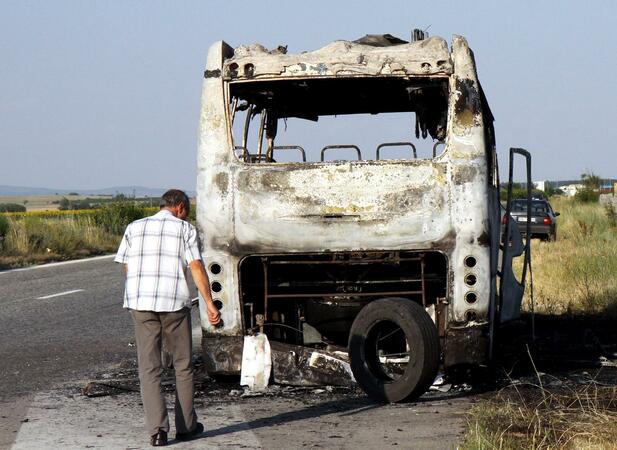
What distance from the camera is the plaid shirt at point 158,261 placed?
7.56 meters

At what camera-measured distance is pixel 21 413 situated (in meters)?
8.57

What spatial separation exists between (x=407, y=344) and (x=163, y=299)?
2.12m

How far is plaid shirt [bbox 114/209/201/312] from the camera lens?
7559 millimetres

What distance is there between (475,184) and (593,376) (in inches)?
80.2

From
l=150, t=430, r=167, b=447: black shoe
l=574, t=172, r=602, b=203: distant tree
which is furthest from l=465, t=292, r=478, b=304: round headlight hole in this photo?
l=574, t=172, r=602, b=203: distant tree

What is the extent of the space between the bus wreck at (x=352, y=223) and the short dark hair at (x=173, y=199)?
1.55 meters

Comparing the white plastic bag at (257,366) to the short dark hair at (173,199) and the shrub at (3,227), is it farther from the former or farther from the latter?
the shrub at (3,227)

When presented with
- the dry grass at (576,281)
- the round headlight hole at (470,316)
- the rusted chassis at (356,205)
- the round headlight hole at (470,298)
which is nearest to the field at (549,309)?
the dry grass at (576,281)

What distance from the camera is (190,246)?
7.70m

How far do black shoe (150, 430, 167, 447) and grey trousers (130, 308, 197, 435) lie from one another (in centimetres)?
4

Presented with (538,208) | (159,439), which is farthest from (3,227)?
(159,439)

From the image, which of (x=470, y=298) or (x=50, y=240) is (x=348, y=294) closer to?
(x=470, y=298)

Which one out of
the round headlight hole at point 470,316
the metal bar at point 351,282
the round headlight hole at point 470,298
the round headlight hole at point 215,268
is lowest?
the round headlight hole at point 470,316

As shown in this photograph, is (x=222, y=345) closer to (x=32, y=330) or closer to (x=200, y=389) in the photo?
(x=200, y=389)
